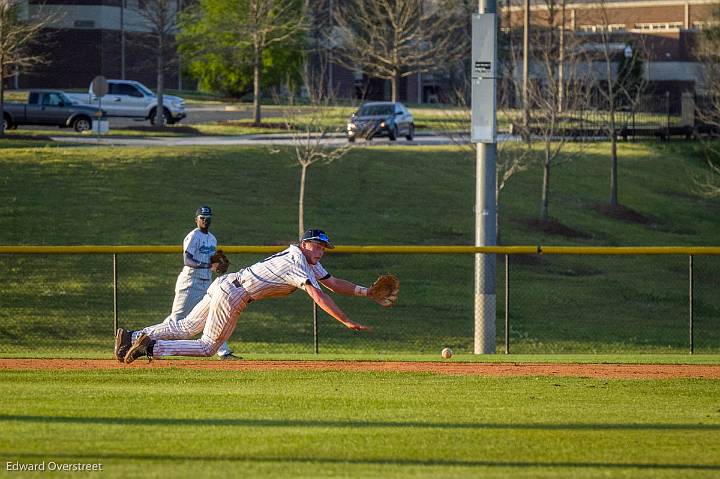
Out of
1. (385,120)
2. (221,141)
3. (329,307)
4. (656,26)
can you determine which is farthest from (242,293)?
(656,26)

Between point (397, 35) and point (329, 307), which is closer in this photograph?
point (329, 307)

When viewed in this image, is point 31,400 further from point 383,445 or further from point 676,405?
point 676,405

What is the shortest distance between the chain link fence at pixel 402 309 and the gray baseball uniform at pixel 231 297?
6.62 meters

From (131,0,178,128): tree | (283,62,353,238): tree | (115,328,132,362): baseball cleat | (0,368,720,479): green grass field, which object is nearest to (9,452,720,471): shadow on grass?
(0,368,720,479): green grass field

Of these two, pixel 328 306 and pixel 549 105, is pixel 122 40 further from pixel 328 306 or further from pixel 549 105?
pixel 328 306

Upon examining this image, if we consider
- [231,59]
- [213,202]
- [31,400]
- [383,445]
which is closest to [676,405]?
[383,445]

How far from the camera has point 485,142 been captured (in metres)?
16.8

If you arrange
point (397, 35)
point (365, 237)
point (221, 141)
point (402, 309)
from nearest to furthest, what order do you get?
point (402, 309)
point (365, 237)
point (221, 141)
point (397, 35)

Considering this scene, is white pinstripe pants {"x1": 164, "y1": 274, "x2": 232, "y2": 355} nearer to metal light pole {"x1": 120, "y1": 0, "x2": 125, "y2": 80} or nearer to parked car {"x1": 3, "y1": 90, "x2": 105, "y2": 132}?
parked car {"x1": 3, "y1": 90, "x2": 105, "y2": 132}

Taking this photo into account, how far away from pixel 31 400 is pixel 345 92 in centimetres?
6260

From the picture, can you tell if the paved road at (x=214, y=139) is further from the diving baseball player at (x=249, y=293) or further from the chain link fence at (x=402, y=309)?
the diving baseball player at (x=249, y=293)

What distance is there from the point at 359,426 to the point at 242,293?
7.93ft

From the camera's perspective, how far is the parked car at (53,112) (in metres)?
44.8

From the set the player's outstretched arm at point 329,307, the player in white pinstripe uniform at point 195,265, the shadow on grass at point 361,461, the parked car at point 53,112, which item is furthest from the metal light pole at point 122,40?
the shadow on grass at point 361,461
